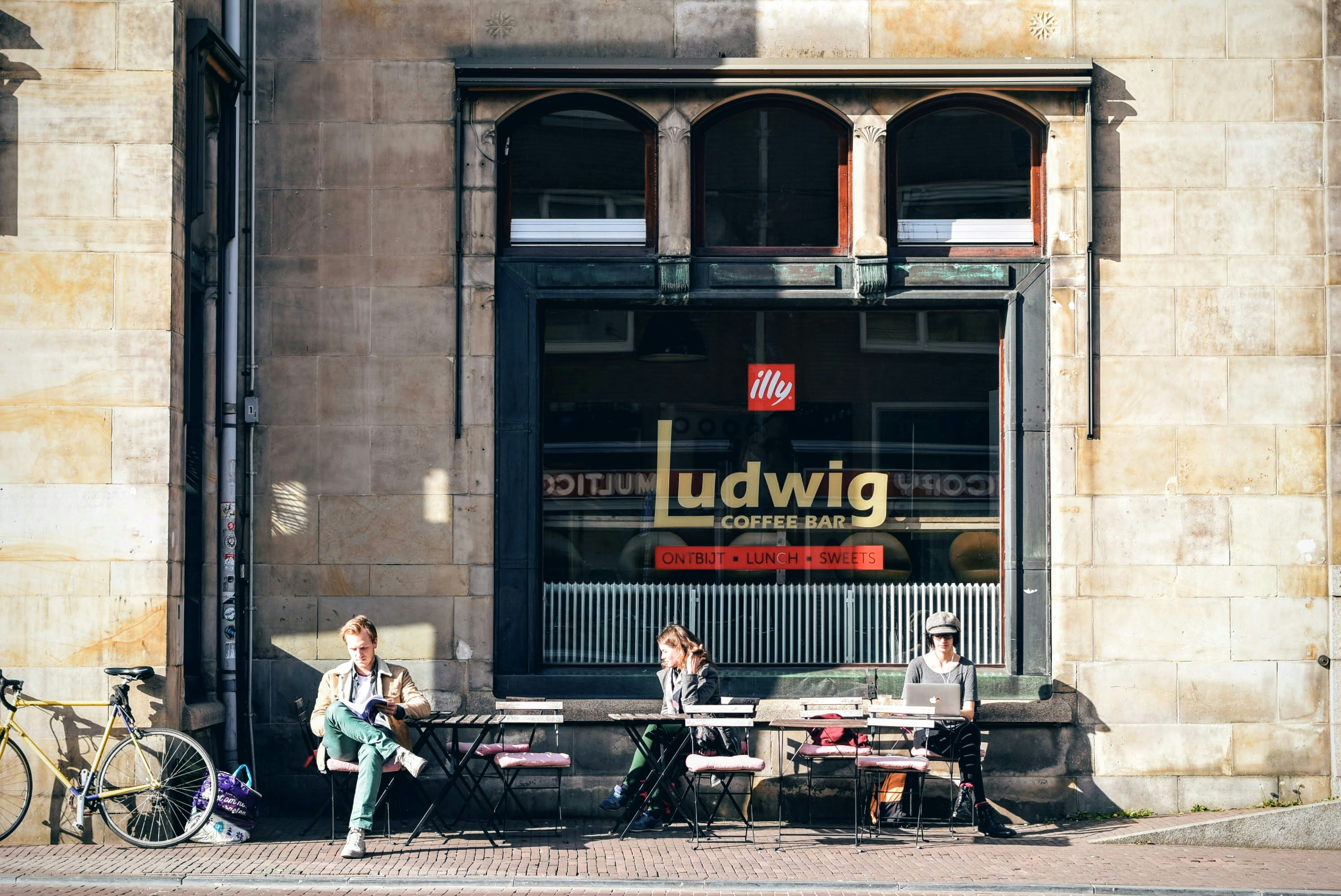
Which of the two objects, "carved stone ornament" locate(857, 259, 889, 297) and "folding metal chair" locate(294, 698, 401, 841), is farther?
"carved stone ornament" locate(857, 259, 889, 297)

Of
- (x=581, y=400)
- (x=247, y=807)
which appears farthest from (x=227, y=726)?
(x=581, y=400)

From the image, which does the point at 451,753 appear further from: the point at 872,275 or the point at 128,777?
the point at 872,275

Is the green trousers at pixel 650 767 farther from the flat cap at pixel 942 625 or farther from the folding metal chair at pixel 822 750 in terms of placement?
the flat cap at pixel 942 625

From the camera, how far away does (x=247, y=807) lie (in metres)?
10.5

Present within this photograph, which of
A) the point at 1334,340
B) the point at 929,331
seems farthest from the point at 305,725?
the point at 1334,340

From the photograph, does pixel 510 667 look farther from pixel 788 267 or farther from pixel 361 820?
pixel 788 267

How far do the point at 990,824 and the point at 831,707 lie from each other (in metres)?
1.54

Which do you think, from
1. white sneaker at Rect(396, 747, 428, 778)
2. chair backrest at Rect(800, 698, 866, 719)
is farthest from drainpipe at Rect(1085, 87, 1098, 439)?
white sneaker at Rect(396, 747, 428, 778)

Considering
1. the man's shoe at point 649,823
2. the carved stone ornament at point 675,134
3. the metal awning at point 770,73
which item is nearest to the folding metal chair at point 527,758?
the man's shoe at point 649,823

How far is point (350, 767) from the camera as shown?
10.3 meters

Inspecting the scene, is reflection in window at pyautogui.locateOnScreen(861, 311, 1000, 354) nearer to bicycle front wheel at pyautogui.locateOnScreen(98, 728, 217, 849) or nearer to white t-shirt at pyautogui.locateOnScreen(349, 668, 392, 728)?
white t-shirt at pyautogui.locateOnScreen(349, 668, 392, 728)

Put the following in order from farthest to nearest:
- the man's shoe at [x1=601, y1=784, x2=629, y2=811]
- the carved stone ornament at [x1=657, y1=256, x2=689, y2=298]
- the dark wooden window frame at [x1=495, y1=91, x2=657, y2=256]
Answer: the dark wooden window frame at [x1=495, y1=91, x2=657, y2=256] → the carved stone ornament at [x1=657, y1=256, x2=689, y2=298] → the man's shoe at [x1=601, y1=784, x2=629, y2=811]

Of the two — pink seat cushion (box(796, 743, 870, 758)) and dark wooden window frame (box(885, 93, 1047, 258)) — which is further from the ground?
dark wooden window frame (box(885, 93, 1047, 258))

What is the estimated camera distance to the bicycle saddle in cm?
1003
